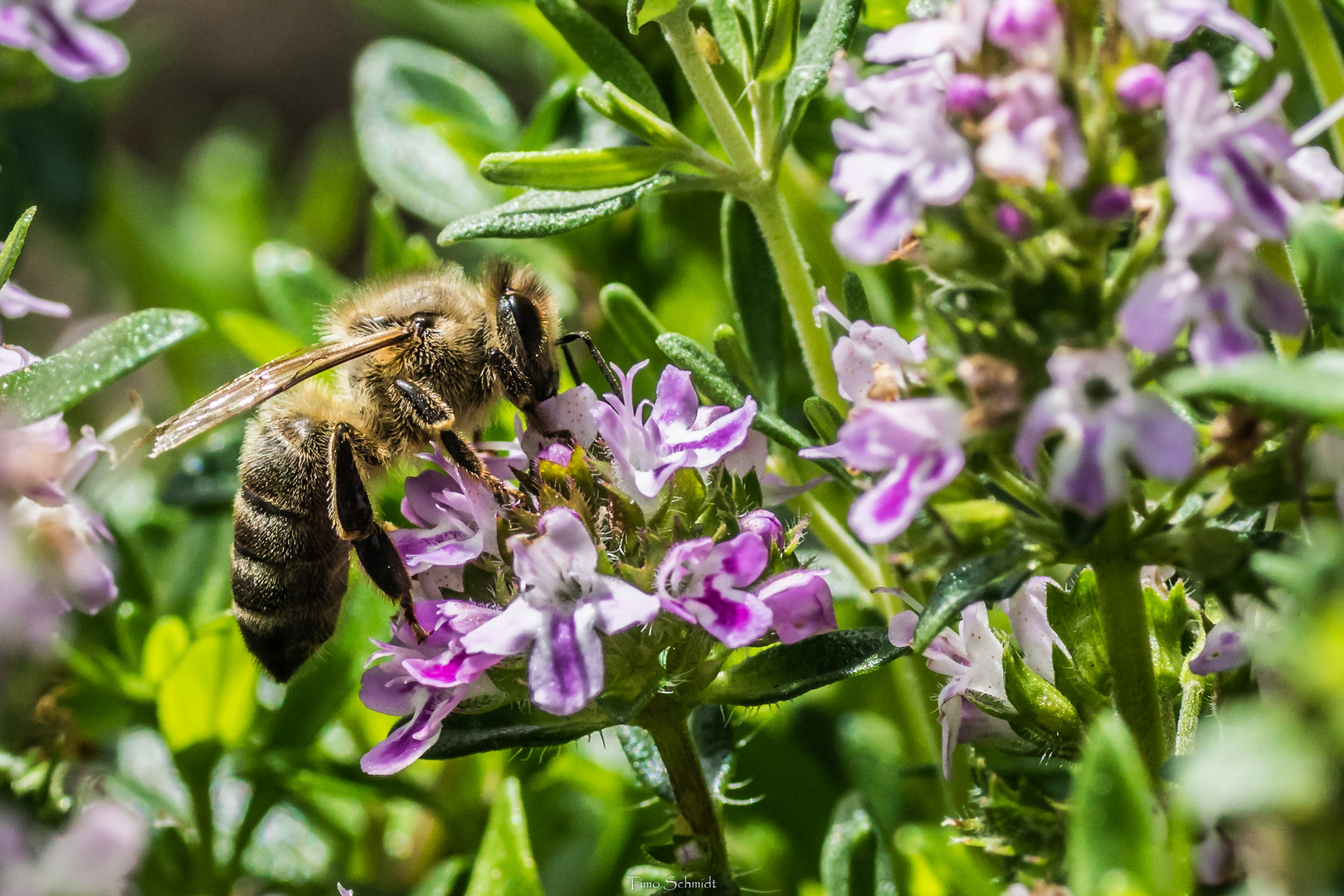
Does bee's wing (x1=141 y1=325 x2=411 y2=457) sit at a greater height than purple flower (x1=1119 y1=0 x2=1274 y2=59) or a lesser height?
lesser

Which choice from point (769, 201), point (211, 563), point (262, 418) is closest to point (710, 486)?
point (769, 201)

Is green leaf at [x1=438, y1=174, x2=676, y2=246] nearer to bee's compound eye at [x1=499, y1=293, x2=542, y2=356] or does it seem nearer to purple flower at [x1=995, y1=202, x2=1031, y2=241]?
bee's compound eye at [x1=499, y1=293, x2=542, y2=356]

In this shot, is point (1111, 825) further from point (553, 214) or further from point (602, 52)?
point (602, 52)

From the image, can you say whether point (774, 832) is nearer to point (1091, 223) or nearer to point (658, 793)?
point (658, 793)

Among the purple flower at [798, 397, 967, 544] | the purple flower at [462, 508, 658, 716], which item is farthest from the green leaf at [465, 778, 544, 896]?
the purple flower at [798, 397, 967, 544]

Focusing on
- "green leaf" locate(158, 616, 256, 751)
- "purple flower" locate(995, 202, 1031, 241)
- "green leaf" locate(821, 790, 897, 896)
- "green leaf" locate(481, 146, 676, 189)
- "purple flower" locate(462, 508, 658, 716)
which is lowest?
"green leaf" locate(158, 616, 256, 751)

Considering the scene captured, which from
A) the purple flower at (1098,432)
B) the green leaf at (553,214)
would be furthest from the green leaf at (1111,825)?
the green leaf at (553,214)
